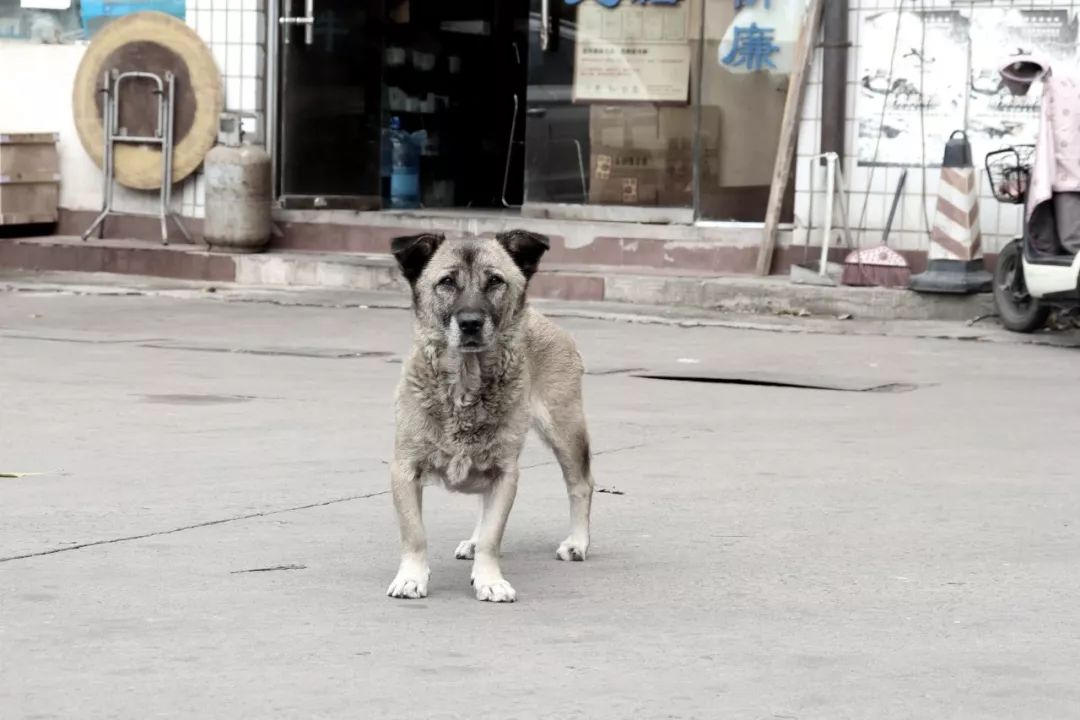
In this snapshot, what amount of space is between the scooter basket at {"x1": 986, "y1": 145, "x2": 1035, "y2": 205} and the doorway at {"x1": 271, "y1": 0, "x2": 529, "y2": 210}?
6294 mm

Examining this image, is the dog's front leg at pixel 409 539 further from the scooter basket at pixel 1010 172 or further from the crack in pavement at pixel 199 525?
the scooter basket at pixel 1010 172

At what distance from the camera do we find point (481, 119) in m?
20.6

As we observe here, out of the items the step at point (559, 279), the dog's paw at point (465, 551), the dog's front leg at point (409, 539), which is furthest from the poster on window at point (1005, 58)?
the dog's front leg at point (409, 539)

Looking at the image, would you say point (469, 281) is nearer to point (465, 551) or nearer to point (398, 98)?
point (465, 551)

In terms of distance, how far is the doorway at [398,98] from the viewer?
18031 millimetres

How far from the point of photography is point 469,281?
581cm

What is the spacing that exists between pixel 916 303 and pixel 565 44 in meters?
4.37

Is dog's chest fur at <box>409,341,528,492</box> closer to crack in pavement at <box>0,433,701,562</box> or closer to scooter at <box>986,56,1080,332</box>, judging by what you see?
crack in pavement at <box>0,433,701,562</box>

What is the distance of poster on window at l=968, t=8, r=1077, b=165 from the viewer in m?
14.6

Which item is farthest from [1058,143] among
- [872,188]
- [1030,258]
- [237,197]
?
[237,197]

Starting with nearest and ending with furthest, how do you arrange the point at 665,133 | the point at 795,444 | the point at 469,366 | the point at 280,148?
the point at 469,366
the point at 795,444
the point at 665,133
the point at 280,148

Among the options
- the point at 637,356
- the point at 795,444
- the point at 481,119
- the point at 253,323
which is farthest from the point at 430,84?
the point at 795,444

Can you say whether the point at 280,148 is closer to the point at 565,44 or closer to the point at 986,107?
the point at 565,44

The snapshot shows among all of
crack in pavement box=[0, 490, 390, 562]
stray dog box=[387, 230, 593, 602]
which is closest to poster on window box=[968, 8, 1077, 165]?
crack in pavement box=[0, 490, 390, 562]
